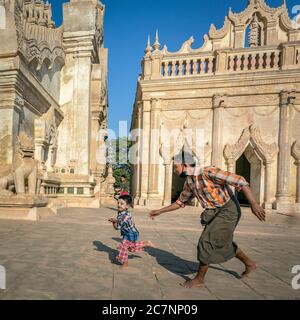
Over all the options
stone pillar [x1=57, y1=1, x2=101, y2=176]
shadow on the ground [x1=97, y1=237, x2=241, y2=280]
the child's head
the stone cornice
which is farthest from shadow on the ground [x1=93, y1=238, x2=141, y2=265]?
the stone cornice

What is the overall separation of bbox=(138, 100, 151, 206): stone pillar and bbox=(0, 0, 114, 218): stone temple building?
256 cm

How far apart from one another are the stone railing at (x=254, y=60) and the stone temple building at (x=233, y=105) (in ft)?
0.16

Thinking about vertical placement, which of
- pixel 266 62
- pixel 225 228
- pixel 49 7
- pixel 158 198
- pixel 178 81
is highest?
pixel 49 7

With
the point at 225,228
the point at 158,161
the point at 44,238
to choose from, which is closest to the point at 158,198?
the point at 158,161

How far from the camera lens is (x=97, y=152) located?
16422 millimetres

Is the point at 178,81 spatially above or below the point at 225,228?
above

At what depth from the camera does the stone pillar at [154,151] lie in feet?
44.1

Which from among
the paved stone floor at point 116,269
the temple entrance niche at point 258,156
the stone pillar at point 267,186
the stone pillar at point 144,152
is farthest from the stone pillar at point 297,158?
the paved stone floor at point 116,269

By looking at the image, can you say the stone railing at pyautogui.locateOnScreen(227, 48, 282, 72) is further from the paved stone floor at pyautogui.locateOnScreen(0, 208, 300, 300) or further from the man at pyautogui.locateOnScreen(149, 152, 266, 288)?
the man at pyautogui.locateOnScreen(149, 152, 266, 288)

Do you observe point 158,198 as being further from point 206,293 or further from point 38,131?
point 206,293

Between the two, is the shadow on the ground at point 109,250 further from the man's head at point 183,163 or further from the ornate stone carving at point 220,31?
the ornate stone carving at point 220,31

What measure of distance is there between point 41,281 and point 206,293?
67.6 inches

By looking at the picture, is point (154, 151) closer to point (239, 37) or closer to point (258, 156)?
point (258, 156)

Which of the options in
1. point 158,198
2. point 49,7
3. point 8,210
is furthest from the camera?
point 49,7
